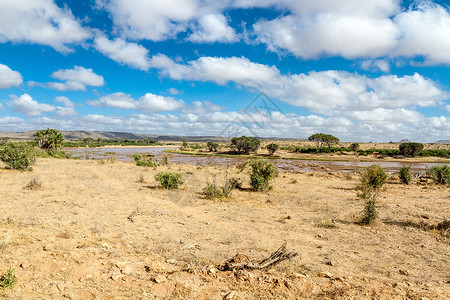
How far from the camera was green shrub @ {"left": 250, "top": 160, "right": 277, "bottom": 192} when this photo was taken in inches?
667

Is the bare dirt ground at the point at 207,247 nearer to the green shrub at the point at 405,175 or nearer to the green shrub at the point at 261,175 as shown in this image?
the green shrub at the point at 261,175

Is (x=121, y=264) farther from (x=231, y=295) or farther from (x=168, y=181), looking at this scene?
(x=168, y=181)

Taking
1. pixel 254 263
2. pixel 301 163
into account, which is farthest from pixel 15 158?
pixel 301 163

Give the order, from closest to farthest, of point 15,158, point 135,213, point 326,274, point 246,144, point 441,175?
point 326,274, point 135,213, point 441,175, point 15,158, point 246,144

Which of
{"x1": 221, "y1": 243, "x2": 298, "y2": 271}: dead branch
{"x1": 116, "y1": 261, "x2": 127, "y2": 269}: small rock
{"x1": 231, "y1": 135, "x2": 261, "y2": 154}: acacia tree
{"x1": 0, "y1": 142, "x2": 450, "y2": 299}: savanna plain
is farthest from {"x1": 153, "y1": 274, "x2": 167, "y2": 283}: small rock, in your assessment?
{"x1": 231, "y1": 135, "x2": 261, "y2": 154}: acacia tree

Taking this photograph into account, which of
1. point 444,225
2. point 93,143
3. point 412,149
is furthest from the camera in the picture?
point 93,143

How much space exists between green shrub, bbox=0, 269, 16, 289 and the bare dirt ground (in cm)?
11

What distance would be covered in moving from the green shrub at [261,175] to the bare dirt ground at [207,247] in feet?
11.1

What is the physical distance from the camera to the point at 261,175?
1775 cm

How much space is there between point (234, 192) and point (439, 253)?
10.8m

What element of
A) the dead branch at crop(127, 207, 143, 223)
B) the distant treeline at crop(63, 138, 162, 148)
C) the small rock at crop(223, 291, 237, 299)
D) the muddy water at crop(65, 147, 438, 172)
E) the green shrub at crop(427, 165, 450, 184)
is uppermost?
the distant treeline at crop(63, 138, 162, 148)

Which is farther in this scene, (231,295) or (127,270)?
(127,270)

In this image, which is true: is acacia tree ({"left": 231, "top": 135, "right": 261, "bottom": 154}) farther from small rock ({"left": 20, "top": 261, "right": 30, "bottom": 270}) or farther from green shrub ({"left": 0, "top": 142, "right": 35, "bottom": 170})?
small rock ({"left": 20, "top": 261, "right": 30, "bottom": 270})

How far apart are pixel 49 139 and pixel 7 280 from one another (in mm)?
51008
